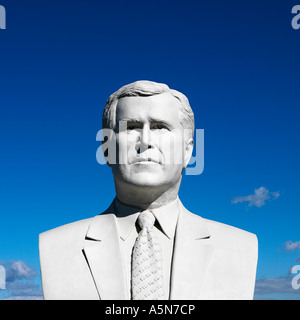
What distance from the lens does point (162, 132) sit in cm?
546

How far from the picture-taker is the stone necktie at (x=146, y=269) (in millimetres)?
5059

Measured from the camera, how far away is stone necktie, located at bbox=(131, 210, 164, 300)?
5.06m

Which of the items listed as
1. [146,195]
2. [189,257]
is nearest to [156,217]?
[146,195]

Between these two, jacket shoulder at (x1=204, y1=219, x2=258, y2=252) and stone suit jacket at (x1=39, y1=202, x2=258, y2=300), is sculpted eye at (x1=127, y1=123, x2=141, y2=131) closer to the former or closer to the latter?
stone suit jacket at (x1=39, y1=202, x2=258, y2=300)

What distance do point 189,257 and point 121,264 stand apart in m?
0.72

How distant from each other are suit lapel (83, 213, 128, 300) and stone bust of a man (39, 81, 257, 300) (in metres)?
0.01

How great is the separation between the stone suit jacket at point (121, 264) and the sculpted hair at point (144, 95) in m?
1.04

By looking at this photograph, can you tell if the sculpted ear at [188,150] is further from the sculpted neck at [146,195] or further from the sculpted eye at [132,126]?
the sculpted eye at [132,126]
